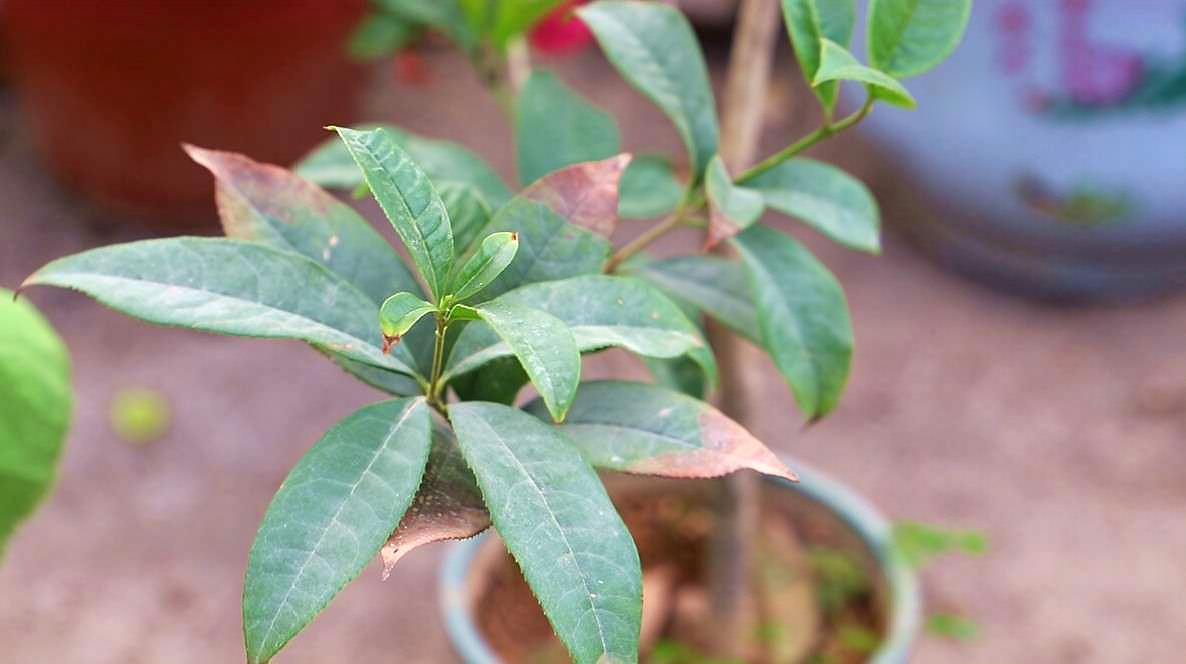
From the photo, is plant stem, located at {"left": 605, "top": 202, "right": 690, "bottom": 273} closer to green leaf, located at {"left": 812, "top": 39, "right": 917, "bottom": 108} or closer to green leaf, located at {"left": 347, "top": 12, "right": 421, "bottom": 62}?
green leaf, located at {"left": 812, "top": 39, "right": 917, "bottom": 108}

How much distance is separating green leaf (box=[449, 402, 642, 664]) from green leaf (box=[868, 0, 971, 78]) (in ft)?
0.85

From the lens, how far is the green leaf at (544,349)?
43 centimetres

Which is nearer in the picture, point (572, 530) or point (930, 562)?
point (572, 530)

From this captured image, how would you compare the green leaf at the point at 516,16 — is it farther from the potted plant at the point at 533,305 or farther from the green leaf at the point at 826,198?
the green leaf at the point at 826,198

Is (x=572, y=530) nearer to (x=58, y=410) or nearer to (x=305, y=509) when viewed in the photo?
(x=305, y=509)

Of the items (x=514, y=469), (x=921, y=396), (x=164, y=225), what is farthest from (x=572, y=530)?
(x=164, y=225)

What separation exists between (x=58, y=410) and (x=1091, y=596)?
1166 mm

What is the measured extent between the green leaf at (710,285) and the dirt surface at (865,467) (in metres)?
0.65

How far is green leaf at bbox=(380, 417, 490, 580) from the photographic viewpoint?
474 mm

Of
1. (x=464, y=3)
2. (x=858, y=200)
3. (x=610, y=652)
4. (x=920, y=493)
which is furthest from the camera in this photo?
(x=920, y=493)

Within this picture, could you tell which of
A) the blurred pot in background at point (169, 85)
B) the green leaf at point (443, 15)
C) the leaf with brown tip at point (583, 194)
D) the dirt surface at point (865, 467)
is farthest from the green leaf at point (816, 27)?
the blurred pot in background at point (169, 85)

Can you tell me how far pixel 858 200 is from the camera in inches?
28.0

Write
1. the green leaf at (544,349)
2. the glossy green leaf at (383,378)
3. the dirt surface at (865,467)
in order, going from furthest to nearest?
the dirt surface at (865,467)
the glossy green leaf at (383,378)
the green leaf at (544,349)

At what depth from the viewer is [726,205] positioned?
0.63m
